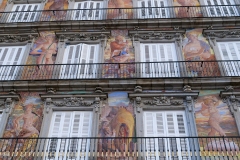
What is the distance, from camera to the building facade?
9.98 meters

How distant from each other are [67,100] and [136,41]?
4.03 meters

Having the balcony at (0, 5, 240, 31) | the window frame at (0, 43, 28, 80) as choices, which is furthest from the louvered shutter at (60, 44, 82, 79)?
the window frame at (0, 43, 28, 80)

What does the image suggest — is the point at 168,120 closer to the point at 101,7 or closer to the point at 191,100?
the point at 191,100

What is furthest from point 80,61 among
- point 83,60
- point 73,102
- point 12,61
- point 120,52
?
point 12,61

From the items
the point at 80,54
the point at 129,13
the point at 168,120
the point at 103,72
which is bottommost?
the point at 168,120

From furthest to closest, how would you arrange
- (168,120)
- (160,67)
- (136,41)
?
(136,41)
(160,67)
(168,120)

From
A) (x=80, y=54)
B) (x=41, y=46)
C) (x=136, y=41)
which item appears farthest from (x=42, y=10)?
(x=136, y=41)

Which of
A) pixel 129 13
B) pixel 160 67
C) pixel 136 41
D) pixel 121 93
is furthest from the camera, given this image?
pixel 129 13

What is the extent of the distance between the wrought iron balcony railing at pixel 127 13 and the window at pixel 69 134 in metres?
5.55

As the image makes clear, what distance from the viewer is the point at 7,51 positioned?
13.6 metres

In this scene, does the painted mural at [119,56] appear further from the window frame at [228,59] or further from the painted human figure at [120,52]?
the window frame at [228,59]

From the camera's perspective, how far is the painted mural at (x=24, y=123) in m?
10.1

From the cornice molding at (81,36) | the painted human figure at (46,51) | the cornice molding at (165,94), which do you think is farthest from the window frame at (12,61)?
the cornice molding at (165,94)

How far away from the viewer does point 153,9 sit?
599 inches
